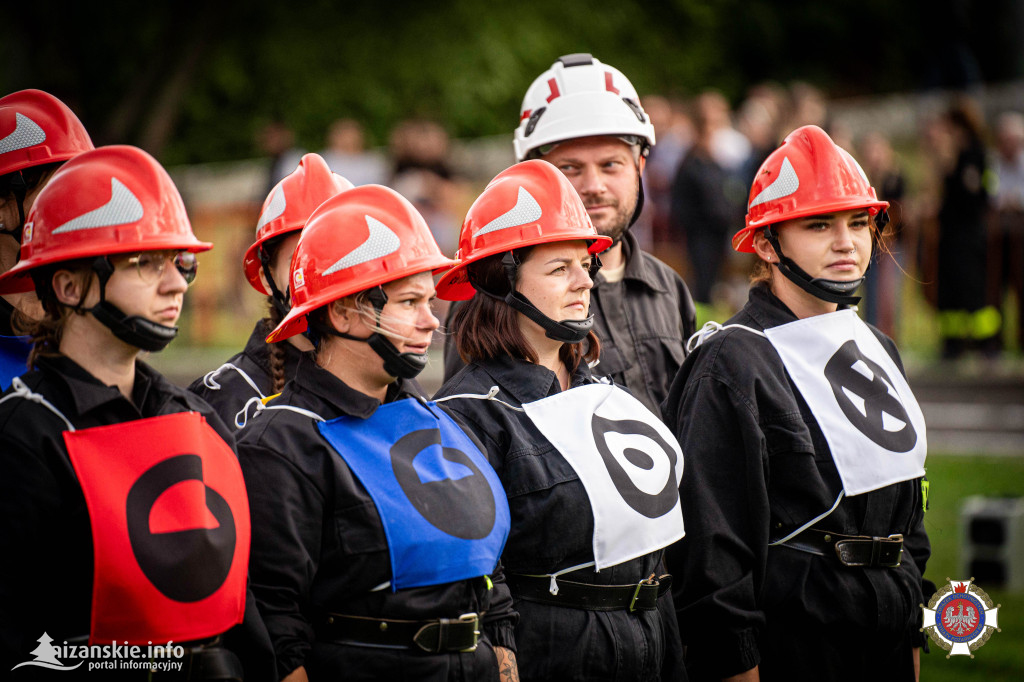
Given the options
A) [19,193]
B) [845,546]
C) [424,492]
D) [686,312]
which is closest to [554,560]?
[424,492]

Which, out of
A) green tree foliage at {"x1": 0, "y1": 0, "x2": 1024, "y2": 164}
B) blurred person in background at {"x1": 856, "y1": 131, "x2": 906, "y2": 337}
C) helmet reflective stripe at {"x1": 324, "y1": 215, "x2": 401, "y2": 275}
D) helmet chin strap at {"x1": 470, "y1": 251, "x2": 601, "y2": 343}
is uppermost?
green tree foliage at {"x1": 0, "y1": 0, "x2": 1024, "y2": 164}

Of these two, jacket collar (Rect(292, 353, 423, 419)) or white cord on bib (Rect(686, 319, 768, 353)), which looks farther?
white cord on bib (Rect(686, 319, 768, 353))

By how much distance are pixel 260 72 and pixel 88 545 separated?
17.2 meters

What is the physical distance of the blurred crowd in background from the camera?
13.9 m

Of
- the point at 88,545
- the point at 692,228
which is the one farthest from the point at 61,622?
the point at 692,228

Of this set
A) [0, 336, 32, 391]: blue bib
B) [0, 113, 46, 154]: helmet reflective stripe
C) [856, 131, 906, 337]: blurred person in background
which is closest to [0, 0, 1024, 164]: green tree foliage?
[856, 131, 906, 337]: blurred person in background

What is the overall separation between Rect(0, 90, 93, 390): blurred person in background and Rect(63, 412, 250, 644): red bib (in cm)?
100

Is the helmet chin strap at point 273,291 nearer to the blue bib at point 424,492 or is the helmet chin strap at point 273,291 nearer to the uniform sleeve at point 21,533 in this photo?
the blue bib at point 424,492

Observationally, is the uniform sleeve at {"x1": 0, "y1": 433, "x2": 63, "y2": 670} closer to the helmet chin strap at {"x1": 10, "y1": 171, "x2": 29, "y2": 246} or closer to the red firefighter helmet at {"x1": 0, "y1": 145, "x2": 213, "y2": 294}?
the red firefighter helmet at {"x1": 0, "y1": 145, "x2": 213, "y2": 294}

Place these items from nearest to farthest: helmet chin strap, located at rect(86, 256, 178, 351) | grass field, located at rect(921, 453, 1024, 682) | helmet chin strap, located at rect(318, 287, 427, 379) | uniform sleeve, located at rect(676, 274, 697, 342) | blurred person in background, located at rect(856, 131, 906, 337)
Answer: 1. helmet chin strap, located at rect(86, 256, 178, 351)
2. helmet chin strap, located at rect(318, 287, 427, 379)
3. uniform sleeve, located at rect(676, 274, 697, 342)
4. grass field, located at rect(921, 453, 1024, 682)
5. blurred person in background, located at rect(856, 131, 906, 337)

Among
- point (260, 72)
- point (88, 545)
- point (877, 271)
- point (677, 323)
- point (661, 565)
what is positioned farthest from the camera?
point (260, 72)

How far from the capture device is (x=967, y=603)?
169 inches

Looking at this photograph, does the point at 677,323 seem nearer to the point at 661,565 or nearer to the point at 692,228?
the point at 661,565

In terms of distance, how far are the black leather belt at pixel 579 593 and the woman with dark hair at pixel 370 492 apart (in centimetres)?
15
